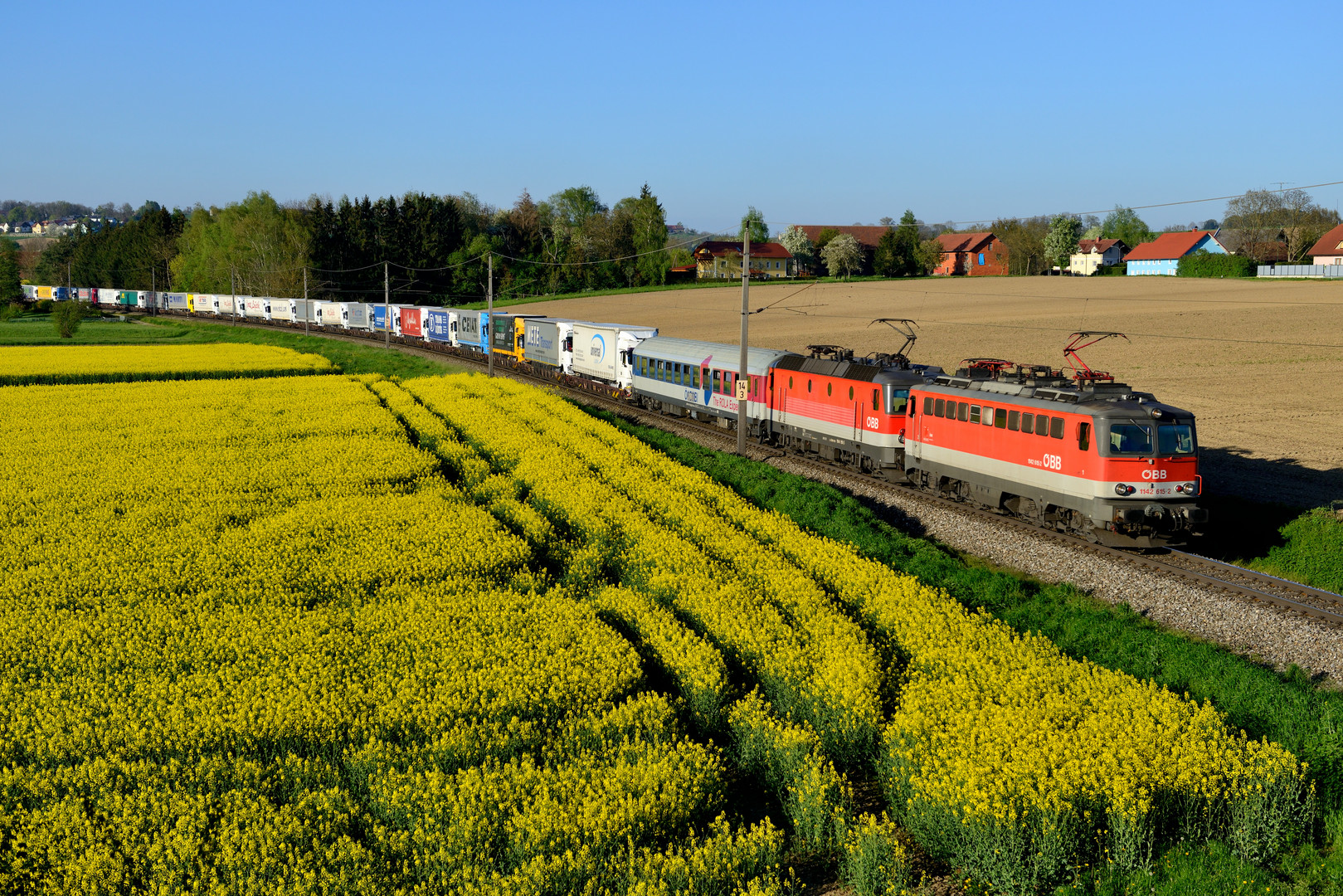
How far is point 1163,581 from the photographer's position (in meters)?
18.8

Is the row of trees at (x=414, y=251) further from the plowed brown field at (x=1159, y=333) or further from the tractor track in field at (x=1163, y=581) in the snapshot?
the tractor track in field at (x=1163, y=581)

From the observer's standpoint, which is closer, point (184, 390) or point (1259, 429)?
point (1259, 429)

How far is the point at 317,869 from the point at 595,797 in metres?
2.68

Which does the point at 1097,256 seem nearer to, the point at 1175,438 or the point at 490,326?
the point at 490,326

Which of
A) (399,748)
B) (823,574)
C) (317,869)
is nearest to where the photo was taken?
(317,869)

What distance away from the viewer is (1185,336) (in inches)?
2415

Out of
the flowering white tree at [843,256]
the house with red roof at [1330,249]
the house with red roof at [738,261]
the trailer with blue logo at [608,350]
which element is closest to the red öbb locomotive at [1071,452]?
the trailer with blue logo at [608,350]

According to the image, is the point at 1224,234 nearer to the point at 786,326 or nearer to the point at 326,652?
the point at 786,326

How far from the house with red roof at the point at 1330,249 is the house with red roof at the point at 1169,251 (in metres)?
22.0

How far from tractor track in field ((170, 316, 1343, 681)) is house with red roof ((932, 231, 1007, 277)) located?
142 m

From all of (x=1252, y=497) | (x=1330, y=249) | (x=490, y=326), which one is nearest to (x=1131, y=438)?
(x=1252, y=497)

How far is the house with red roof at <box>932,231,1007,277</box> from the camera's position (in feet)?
525

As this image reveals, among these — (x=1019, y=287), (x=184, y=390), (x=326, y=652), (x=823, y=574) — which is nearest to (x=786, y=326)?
(x=1019, y=287)

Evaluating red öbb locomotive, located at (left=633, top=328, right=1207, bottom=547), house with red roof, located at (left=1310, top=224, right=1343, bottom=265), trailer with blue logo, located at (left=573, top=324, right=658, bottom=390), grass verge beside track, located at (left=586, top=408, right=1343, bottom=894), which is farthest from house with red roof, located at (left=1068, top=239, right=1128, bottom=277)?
grass verge beside track, located at (left=586, top=408, right=1343, bottom=894)
